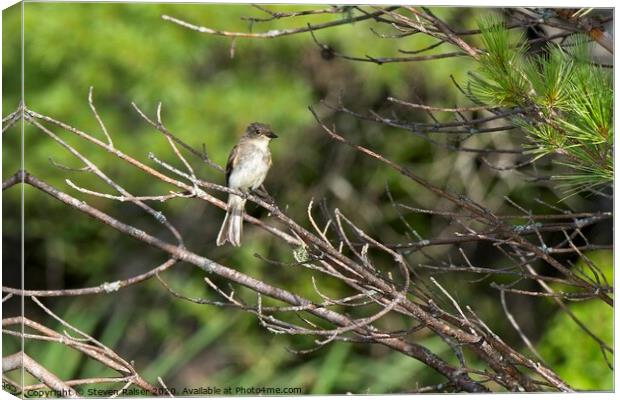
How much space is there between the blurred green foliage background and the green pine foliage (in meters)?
2.03

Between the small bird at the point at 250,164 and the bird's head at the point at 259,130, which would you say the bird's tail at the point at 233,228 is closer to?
the small bird at the point at 250,164

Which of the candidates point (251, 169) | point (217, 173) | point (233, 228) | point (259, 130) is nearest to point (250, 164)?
point (251, 169)

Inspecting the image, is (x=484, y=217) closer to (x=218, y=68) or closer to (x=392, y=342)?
(x=392, y=342)

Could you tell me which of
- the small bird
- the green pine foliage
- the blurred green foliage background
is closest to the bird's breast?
the small bird

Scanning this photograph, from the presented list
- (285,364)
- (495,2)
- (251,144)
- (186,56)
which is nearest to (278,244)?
(285,364)

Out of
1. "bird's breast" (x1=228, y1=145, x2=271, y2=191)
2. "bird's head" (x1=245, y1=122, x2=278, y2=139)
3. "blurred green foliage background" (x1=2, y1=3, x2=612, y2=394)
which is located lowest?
"blurred green foliage background" (x1=2, y1=3, x2=612, y2=394)

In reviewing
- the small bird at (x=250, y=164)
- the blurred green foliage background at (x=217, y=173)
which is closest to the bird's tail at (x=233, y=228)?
the small bird at (x=250, y=164)

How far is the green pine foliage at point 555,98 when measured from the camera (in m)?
2.38

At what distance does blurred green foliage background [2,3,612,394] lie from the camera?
17.5ft

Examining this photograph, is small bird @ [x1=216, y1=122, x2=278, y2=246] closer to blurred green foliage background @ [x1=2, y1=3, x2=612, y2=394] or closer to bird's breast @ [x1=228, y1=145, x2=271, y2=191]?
bird's breast @ [x1=228, y1=145, x2=271, y2=191]

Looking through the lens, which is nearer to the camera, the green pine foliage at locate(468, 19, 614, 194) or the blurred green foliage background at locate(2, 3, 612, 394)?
the green pine foliage at locate(468, 19, 614, 194)

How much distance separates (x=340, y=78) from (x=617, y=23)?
3241 millimetres

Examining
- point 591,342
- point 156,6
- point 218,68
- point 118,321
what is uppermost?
point 156,6

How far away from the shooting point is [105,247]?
6.53m
